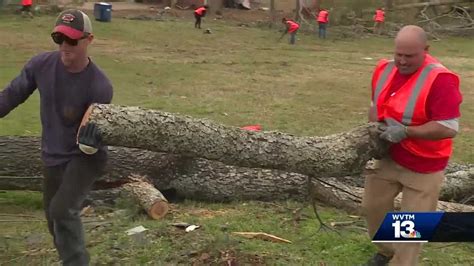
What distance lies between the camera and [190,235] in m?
5.55

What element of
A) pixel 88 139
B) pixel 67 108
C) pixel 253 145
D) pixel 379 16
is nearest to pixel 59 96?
pixel 67 108

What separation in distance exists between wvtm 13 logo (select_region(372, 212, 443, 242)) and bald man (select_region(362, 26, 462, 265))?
91 centimetres

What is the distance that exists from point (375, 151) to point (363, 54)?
17386 mm

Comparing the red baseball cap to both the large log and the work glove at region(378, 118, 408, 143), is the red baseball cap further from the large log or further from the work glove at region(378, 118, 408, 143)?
the large log

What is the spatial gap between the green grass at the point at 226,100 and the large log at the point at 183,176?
0.46 feet

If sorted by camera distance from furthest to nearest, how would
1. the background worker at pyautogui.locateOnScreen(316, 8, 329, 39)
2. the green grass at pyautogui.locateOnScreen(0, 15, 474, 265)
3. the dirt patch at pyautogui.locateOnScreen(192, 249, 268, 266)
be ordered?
the background worker at pyautogui.locateOnScreen(316, 8, 329, 39), the green grass at pyautogui.locateOnScreen(0, 15, 474, 265), the dirt patch at pyautogui.locateOnScreen(192, 249, 268, 266)

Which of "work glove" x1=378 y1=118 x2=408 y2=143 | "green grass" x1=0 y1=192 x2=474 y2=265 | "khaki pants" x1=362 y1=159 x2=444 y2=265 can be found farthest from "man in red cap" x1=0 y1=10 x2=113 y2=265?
"khaki pants" x1=362 y1=159 x2=444 y2=265

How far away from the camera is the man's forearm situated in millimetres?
4289

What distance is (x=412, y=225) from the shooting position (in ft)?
11.5

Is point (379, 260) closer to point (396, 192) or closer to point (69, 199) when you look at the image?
point (396, 192)

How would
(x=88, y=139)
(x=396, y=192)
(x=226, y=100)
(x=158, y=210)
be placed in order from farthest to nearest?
(x=226, y=100) < (x=158, y=210) < (x=396, y=192) < (x=88, y=139)

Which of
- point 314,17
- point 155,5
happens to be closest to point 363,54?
point 314,17

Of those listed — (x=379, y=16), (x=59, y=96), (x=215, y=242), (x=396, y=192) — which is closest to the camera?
(x=59, y=96)

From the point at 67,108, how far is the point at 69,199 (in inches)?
20.5
